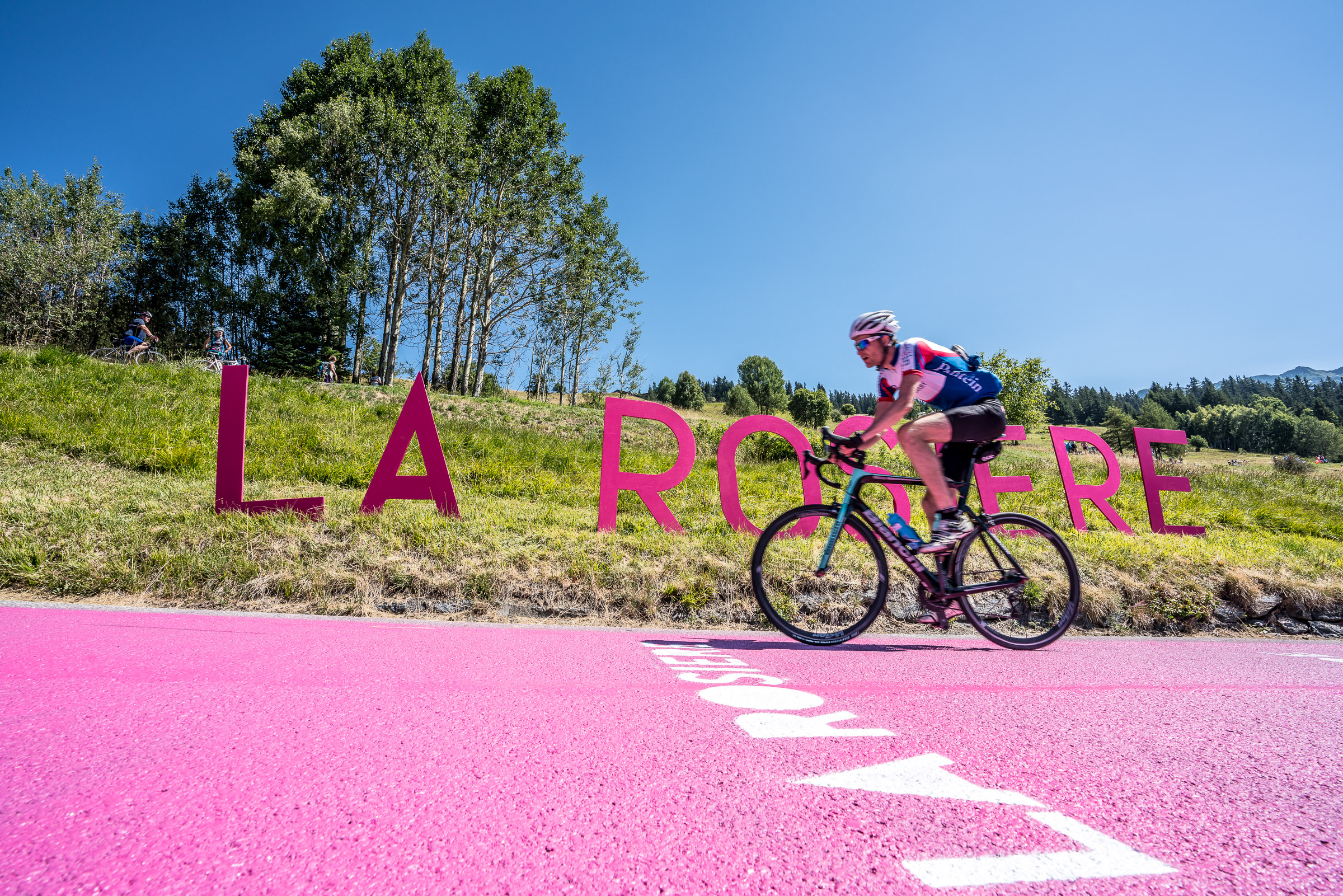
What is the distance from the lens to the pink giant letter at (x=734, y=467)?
6.32 meters

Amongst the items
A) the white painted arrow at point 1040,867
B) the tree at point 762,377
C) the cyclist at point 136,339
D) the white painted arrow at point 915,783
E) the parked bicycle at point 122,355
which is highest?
the tree at point 762,377

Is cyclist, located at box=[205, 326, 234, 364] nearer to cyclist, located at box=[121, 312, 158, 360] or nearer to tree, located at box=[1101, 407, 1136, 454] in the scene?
cyclist, located at box=[121, 312, 158, 360]

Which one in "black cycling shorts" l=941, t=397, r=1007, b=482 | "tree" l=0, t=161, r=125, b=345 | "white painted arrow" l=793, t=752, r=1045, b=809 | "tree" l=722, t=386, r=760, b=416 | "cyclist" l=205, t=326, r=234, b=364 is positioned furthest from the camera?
"tree" l=722, t=386, r=760, b=416

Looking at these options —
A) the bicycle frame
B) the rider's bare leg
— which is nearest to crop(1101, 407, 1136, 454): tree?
the bicycle frame

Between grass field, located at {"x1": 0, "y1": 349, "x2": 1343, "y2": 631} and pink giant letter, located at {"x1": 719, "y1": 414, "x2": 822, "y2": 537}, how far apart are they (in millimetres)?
238

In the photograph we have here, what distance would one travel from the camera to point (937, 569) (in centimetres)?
381

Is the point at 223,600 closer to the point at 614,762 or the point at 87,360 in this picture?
the point at 614,762

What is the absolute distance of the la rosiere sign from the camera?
17.0ft

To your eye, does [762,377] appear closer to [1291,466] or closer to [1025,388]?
[1025,388]

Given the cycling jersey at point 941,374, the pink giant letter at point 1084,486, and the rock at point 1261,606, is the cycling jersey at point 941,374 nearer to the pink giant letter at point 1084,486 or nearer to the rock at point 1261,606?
the rock at point 1261,606

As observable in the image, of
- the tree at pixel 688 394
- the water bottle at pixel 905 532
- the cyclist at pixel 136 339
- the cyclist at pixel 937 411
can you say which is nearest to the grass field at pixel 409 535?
the water bottle at pixel 905 532

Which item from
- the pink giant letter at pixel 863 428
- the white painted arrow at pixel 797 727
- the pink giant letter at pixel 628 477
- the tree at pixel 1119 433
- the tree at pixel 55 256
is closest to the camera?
the white painted arrow at pixel 797 727

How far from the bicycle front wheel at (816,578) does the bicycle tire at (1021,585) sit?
63 cm

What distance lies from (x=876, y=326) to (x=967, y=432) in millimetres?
918
